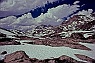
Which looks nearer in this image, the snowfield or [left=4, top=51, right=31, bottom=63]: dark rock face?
[left=4, top=51, right=31, bottom=63]: dark rock face

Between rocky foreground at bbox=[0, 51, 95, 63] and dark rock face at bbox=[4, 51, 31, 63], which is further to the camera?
rocky foreground at bbox=[0, 51, 95, 63]

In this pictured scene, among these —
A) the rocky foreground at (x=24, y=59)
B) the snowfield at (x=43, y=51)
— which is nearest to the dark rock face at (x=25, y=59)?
the rocky foreground at (x=24, y=59)

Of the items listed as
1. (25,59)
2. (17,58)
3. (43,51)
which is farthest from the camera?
(43,51)

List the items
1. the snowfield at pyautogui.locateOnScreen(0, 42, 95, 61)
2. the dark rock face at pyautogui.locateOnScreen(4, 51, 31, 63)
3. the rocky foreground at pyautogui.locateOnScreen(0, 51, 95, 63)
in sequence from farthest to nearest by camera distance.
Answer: the snowfield at pyautogui.locateOnScreen(0, 42, 95, 61), the rocky foreground at pyautogui.locateOnScreen(0, 51, 95, 63), the dark rock face at pyautogui.locateOnScreen(4, 51, 31, 63)

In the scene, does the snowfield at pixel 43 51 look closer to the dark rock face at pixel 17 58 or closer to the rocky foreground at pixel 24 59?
the rocky foreground at pixel 24 59

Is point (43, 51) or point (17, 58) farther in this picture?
point (43, 51)

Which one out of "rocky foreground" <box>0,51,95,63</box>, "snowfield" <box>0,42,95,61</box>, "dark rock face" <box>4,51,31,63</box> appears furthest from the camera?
"snowfield" <box>0,42,95,61</box>

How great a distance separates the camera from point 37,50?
22.4m

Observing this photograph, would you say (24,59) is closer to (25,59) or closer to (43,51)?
(25,59)

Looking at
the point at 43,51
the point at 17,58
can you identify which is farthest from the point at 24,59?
the point at 43,51

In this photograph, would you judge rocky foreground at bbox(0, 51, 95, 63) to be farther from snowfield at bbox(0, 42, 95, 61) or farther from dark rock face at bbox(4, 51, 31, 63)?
snowfield at bbox(0, 42, 95, 61)

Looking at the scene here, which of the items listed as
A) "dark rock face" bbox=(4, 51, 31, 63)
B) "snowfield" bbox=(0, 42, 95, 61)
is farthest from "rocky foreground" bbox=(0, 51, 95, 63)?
"snowfield" bbox=(0, 42, 95, 61)

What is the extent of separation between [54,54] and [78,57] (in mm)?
2345

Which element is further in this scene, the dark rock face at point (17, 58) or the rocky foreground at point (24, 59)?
the rocky foreground at point (24, 59)
